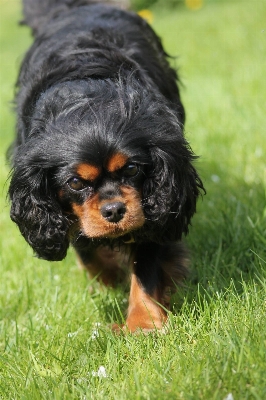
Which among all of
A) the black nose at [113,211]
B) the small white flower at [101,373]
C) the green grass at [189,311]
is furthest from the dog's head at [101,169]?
the small white flower at [101,373]

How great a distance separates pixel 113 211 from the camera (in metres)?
2.58

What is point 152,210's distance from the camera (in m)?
2.87

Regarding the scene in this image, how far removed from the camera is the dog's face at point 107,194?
2.62 meters

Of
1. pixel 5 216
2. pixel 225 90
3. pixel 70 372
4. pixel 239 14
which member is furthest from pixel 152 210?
pixel 239 14

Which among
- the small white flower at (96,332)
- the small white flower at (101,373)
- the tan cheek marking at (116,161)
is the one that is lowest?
the small white flower at (96,332)

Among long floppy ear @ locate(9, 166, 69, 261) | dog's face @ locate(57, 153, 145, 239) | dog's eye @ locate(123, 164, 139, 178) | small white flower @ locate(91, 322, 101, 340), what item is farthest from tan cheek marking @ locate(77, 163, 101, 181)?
small white flower @ locate(91, 322, 101, 340)

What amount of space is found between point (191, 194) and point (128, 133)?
501 mm

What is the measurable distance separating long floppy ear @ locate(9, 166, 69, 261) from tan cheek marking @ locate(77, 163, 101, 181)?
237 millimetres

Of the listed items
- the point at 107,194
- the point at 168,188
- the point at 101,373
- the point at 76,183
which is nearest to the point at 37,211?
the point at 76,183

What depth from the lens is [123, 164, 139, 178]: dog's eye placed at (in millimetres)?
2721

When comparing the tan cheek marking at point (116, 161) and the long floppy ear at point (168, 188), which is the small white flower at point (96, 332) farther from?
the tan cheek marking at point (116, 161)

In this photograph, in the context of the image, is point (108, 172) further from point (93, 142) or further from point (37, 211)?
point (37, 211)

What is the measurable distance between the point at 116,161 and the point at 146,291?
30.3 inches

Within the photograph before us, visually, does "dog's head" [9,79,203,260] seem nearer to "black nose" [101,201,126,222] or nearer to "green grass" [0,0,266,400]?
"black nose" [101,201,126,222]
